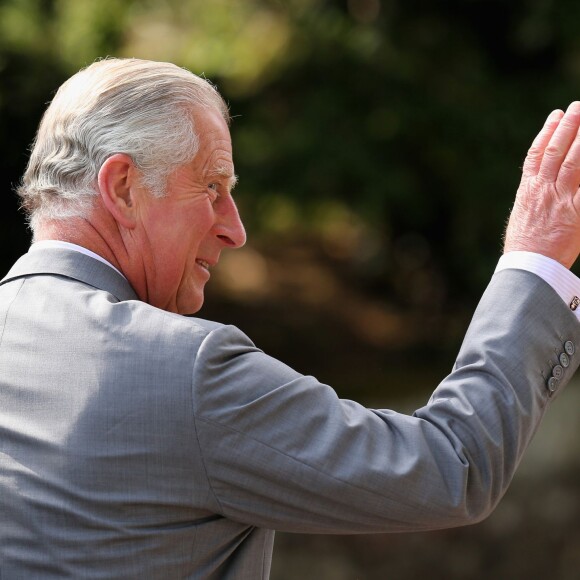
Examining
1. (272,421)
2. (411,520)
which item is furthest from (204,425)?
(411,520)

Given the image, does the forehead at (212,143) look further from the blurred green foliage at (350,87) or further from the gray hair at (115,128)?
the blurred green foliage at (350,87)

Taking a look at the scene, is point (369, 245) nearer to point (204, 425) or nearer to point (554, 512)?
point (554, 512)

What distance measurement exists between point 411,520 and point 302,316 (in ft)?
22.9

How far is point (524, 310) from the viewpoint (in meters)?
1.66

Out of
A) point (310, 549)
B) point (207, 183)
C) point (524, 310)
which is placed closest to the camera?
point (524, 310)

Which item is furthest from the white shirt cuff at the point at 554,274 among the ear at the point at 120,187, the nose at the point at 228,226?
the ear at the point at 120,187

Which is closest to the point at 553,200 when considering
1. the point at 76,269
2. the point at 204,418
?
the point at 204,418

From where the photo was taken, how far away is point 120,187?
1.75 m

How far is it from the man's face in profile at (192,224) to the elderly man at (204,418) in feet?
0.22

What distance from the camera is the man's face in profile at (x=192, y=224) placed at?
1.79m

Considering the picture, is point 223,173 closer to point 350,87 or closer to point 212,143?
point 212,143

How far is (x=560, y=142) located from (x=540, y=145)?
5cm

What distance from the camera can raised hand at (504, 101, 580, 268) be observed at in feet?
5.61

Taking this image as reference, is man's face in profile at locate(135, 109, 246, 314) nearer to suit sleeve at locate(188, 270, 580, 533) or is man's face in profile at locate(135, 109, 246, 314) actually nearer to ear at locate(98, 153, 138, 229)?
ear at locate(98, 153, 138, 229)
